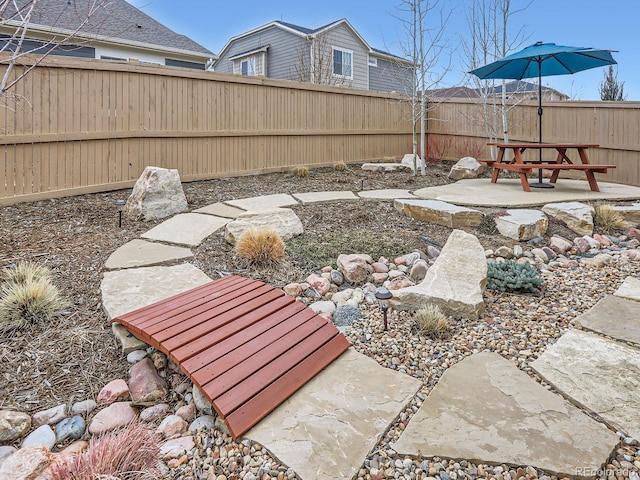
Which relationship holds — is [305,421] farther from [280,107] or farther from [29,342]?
[280,107]

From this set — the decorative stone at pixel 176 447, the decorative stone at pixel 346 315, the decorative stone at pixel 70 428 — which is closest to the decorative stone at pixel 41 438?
the decorative stone at pixel 70 428

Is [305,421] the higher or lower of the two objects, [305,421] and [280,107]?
the lower

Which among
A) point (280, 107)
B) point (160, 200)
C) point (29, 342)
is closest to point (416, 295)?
point (29, 342)

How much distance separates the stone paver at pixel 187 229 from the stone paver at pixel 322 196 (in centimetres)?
103

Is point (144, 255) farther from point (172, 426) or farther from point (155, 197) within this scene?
point (172, 426)

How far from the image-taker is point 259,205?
13.8 ft

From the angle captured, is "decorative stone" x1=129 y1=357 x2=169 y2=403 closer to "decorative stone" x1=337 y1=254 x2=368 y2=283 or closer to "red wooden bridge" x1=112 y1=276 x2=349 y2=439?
"red wooden bridge" x1=112 y1=276 x2=349 y2=439

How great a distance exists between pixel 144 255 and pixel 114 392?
4.40ft

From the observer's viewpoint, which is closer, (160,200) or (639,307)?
(639,307)

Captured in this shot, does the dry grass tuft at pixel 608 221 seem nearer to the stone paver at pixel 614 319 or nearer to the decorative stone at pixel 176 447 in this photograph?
the stone paver at pixel 614 319

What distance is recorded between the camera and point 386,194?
4836 millimetres

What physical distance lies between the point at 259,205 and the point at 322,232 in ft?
3.19

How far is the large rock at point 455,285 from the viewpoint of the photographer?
90.9 inches

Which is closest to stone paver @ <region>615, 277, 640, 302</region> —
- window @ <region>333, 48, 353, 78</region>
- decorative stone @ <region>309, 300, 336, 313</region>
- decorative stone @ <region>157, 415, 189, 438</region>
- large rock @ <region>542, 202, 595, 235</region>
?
large rock @ <region>542, 202, 595, 235</region>
